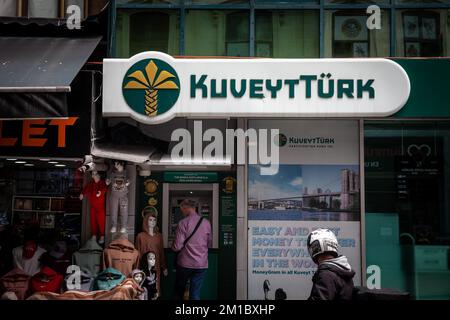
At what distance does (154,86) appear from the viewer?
8.48 metres

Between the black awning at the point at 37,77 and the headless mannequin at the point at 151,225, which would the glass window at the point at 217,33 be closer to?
the black awning at the point at 37,77

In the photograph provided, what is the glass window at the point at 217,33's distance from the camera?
932 centimetres

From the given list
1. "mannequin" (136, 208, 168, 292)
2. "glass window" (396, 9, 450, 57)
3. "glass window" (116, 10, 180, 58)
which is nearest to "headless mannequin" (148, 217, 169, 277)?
"mannequin" (136, 208, 168, 292)

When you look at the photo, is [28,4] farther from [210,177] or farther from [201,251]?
[201,251]

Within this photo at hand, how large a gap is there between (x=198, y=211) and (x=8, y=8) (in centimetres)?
491

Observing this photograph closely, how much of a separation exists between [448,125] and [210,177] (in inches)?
166

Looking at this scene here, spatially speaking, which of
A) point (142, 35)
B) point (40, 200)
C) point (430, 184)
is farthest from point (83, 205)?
point (430, 184)

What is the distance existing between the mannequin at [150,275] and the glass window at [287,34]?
3904 mm

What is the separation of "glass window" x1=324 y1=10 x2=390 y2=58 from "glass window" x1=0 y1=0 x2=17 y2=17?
5.47 meters

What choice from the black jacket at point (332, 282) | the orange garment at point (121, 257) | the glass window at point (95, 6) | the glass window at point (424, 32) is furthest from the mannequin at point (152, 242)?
the glass window at point (424, 32)

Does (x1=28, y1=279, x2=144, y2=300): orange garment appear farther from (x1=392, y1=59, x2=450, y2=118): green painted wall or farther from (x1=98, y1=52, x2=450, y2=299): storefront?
(x1=392, y1=59, x2=450, y2=118): green painted wall

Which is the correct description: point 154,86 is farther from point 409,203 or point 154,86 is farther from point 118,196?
point 409,203

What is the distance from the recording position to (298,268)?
9.12m

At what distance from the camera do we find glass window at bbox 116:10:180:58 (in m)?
9.36
